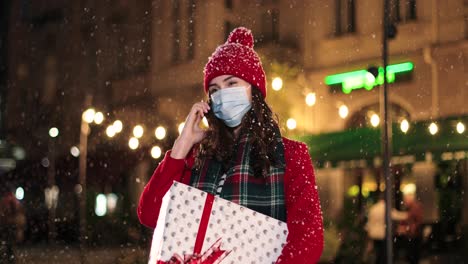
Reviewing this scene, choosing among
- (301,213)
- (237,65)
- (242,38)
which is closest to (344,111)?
(242,38)

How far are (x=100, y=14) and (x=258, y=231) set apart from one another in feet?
37.6

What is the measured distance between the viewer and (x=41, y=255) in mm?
9047

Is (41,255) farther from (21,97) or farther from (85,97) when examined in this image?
(21,97)

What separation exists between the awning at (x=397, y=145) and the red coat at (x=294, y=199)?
205 inches

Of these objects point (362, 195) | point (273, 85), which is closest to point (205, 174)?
point (273, 85)

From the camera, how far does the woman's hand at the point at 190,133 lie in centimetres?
Answer: 188

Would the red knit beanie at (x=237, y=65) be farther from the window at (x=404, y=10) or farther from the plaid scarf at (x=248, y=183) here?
the window at (x=404, y=10)

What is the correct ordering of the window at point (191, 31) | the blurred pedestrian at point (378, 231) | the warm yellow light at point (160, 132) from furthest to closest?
the blurred pedestrian at point (378, 231) → the warm yellow light at point (160, 132) → the window at point (191, 31)

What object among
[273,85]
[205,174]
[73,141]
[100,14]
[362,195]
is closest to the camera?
[205,174]

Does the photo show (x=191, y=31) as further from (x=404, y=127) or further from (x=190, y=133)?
(x=190, y=133)

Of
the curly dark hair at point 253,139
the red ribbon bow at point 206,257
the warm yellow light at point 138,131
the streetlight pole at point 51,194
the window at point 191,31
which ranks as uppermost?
the window at point 191,31

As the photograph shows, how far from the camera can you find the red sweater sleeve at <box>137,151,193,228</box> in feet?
6.12

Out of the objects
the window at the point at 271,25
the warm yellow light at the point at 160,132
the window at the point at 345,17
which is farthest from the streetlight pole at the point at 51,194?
→ the window at the point at 345,17

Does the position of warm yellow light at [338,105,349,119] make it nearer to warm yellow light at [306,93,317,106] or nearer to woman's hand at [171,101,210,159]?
warm yellow light at [306,93,317,106]
